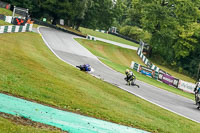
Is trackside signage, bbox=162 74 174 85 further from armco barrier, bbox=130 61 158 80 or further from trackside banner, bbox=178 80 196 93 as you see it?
trackside banner, bbox=178 80 196 93

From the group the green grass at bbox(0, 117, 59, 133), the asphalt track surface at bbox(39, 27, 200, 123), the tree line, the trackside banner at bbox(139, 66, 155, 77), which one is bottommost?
the trackside banner at bbox(139, 66, 155, 77)

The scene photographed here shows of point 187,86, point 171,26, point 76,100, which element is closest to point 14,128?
point 76,100

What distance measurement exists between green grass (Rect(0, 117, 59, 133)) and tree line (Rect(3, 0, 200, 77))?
48849 millimetres

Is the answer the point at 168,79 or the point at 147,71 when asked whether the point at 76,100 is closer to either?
the point at 168,79

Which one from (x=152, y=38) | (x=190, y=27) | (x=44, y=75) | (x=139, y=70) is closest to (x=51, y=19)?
(x=152, y=38)

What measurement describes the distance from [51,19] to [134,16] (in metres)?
20.5

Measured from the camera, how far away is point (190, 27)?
191 feet

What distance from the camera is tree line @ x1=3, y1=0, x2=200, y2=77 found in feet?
180

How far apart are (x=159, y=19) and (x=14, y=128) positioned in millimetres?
50591

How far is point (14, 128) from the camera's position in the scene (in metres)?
7.61

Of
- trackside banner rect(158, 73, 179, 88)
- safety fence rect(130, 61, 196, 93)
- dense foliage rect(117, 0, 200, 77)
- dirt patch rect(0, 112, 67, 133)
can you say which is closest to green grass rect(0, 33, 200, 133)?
dirt patch rect(0, 112, 67, 133)

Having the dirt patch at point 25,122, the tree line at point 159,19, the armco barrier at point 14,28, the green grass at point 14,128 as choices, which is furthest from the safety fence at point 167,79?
the green grass at point 14,128

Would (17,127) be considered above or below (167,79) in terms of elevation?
above

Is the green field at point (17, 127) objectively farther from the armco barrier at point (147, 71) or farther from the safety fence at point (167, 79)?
the armco barrier at point (147, 71)
